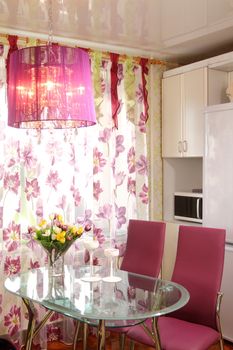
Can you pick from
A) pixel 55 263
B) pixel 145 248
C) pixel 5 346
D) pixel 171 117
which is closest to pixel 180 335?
pixel 145 248

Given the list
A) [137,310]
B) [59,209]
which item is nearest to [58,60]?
[137,310]

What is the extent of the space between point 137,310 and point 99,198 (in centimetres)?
186

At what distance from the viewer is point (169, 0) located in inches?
119

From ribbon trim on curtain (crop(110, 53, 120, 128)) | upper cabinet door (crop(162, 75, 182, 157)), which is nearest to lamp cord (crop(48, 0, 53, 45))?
ribbon trim on curtain (crop(110, 53, 120, 128))

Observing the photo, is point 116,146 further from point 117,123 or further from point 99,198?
point 99,198

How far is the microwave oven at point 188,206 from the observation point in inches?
165

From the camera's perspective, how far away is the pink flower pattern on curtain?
149 inches

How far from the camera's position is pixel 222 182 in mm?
3775

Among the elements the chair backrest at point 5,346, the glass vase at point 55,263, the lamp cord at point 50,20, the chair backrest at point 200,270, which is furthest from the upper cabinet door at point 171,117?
the chair backrest at point 5,346

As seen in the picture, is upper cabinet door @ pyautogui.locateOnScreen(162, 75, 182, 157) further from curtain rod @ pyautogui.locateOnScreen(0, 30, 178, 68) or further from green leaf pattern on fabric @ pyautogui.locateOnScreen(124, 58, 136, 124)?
green leaf pattern on fabric @ pyautogui.locateOnScreen(124, 58, 136, 124)

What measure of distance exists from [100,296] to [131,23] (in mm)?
2013

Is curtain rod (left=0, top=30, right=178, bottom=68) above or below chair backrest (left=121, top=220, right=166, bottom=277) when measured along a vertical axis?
above

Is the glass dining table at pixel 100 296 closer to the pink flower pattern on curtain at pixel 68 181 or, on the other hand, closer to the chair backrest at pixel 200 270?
the chair backrest at pixel 200 270

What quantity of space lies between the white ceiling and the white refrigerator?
25.5 inches
